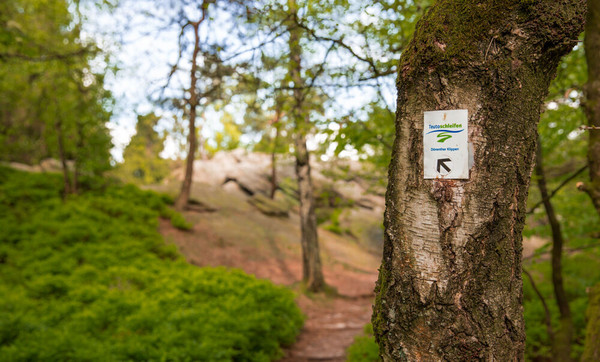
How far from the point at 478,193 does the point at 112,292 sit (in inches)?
259

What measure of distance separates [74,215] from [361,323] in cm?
772

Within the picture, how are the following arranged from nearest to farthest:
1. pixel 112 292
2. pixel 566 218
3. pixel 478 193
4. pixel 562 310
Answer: pixel 478 193
pixel 562 310
pixel 566 218
pixel 112 292

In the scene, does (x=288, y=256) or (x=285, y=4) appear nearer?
(x=285, y=4)

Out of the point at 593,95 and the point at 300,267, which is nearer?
the point at 593,95

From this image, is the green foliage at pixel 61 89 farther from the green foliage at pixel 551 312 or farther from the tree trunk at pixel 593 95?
the green foliage at pixel 551 312

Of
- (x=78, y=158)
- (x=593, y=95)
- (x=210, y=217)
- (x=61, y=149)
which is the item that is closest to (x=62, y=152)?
(x=61, y=149)

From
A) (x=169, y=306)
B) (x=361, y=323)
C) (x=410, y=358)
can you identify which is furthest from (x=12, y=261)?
(x=410, y=358)

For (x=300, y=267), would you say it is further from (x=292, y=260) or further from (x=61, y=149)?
(x=61, y=149)

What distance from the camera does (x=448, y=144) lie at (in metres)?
1.58

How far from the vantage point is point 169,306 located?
5.69 metres

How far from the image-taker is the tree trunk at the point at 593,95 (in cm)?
294

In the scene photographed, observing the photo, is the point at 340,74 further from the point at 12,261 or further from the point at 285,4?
the point at 12,261

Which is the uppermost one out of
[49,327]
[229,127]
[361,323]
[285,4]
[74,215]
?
[229,127]

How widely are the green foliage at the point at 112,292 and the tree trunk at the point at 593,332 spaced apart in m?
3.31
